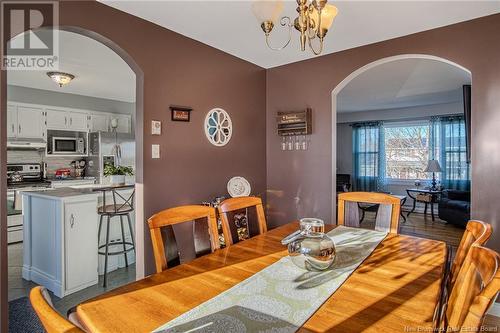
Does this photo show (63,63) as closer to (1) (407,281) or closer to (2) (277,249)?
(2) (277,249)

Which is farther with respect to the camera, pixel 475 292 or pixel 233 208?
pixel 233 208

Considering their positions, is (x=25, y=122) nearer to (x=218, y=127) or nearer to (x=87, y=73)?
(x=87, y=73)

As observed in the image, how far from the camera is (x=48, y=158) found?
5.56m

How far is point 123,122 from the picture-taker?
21.3ft

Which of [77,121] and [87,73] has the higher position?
[87,73]

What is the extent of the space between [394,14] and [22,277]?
4.37 metres

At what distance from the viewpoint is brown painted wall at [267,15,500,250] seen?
7.91 ft

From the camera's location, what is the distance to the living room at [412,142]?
15.5 ft

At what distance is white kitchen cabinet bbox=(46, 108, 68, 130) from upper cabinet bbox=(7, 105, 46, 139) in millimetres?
99

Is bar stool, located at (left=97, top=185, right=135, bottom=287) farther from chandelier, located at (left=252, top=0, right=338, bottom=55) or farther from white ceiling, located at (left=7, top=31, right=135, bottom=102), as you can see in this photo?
chandelier, located at (left=252, top=0, right=338, bottom=55)

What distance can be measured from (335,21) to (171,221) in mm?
2169

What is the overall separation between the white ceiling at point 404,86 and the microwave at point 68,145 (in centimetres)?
527

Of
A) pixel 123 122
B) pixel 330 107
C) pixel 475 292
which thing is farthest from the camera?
pixel 123 122

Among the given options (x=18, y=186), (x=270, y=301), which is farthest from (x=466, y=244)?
(x=18, y=186)
